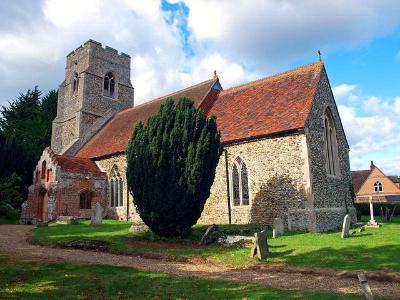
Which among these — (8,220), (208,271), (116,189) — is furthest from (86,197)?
(208,271)

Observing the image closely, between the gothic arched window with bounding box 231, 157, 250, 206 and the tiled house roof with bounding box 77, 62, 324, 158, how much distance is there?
1.39 meters

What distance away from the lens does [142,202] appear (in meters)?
14.8

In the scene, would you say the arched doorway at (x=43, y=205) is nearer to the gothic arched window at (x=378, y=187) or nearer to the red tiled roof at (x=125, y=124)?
the red tiled roof at (x=125, y=124)

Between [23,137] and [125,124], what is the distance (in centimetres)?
A: 1678

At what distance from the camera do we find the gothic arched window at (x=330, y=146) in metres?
19.5

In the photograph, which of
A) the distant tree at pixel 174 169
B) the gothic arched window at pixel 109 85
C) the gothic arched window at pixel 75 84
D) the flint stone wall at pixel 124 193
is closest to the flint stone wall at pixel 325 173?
the distant tree at pixel 174 169

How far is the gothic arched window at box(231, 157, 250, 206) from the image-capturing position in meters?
18.5

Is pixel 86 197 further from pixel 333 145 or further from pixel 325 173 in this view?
pixel 333 145

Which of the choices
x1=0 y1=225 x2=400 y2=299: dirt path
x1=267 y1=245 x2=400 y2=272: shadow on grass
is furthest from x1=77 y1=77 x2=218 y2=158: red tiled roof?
x1=267 y1=245 x2=400 y2=272: shadow on grass

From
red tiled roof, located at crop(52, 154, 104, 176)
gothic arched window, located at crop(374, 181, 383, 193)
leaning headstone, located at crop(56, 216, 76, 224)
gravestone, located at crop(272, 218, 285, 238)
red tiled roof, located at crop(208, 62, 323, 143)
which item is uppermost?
red tiled roof, located at crop(208, 62, 323, 143)

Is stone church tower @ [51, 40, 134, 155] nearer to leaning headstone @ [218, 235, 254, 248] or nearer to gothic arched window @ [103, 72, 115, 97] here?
gothic arched window @ [103, 72, 115, 97]

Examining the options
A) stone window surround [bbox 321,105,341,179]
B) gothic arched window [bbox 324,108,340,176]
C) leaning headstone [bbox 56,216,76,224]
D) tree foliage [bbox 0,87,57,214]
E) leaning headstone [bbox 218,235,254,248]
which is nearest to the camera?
leaning headstone [bbox 218,235,254,248]

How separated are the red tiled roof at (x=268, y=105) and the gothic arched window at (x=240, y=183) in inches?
54.7

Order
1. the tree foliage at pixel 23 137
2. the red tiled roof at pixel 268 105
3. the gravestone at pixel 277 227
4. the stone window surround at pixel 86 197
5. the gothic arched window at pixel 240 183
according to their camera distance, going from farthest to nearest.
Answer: the tree foliage at pixel 23 137 → the stone window surround at pixel 86 197 → the gothic arched window at pixel 240 183 → the red tiled roof at pixel 268 105 → the gravestone at pixel 277 227
